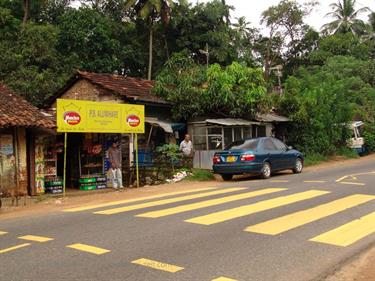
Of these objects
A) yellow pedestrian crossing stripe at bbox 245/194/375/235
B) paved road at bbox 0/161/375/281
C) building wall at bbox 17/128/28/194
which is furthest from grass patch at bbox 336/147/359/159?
building wall at bbox 17/128/28/194

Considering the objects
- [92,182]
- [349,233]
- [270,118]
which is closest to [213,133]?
[270,118]

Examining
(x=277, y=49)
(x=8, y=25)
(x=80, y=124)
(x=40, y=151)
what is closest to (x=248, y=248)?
(x=80, y=124)

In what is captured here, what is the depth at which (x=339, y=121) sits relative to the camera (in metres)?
28.4

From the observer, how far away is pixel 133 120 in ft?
54.3

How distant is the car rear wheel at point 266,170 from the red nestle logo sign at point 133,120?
15.4 feet

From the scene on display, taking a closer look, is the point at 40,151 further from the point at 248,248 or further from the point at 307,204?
the point at 248,248

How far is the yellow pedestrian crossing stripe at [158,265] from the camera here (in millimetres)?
5766

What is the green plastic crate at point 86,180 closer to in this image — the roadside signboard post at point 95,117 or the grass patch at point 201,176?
the roadside signboard post at point 95,117

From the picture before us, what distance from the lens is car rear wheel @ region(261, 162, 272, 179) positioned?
1683 centimetres

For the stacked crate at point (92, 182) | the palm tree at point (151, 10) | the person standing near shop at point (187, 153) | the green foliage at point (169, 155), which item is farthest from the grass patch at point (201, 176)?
the palm tree at point (151, 10)

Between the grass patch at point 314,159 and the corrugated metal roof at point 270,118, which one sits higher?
the corrugated metal roof at point 270,118

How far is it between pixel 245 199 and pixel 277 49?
43.4 meters

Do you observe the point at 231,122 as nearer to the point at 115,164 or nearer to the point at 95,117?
the point at 115,164

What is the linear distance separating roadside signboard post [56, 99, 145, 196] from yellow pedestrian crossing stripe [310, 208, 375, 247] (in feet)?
29.0
